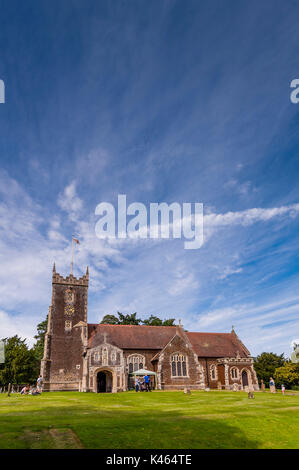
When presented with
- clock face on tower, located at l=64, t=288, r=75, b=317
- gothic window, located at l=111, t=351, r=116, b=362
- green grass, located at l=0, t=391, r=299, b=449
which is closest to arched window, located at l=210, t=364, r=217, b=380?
gothic window, located at l=111, t=351, r=116, b=362

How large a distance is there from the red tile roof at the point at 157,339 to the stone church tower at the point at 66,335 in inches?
86.3

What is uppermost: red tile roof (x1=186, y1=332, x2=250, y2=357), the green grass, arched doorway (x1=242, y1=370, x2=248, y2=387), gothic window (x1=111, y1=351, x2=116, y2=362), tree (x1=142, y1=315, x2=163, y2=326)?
tree (x1=142, y1=315, x2=163, y2=326)

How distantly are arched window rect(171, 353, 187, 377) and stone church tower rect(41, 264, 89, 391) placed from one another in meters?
12.1

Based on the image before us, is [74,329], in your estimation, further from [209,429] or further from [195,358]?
[209,429]

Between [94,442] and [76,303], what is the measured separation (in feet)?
130

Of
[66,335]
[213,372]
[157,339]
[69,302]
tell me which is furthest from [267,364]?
[69,302]

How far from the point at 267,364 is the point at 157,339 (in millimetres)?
22122

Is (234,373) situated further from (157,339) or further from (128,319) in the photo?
(128,319)

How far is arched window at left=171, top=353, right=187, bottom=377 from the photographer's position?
4340 cm

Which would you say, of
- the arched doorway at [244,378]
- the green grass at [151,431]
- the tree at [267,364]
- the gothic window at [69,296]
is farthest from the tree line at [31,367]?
the green grass at [151,431]

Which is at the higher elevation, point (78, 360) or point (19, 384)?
point (78, 360)

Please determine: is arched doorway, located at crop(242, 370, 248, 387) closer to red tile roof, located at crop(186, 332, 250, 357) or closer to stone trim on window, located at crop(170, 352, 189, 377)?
red tile roof, located at crop(186, 332, 250, 357)

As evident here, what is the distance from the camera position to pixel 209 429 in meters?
13.0
